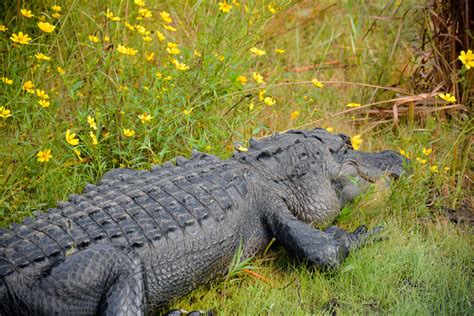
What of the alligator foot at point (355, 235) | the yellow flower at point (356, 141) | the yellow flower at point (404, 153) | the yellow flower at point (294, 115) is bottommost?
the alligator foot at point (355, 235)

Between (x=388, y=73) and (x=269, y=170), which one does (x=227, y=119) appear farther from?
(x=388, y=73)

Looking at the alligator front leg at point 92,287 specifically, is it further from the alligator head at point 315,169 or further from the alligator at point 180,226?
the alligator head at point 315,169

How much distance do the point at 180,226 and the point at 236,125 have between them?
56.5 inches

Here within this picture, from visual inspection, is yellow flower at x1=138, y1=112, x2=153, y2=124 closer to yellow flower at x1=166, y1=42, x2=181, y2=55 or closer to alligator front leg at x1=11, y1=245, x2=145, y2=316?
yellow flower at x1=166, y1=42, x2=181, y2=55

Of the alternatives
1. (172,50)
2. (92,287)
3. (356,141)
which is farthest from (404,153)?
(92,287)

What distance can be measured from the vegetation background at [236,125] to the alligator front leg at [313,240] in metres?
0.08

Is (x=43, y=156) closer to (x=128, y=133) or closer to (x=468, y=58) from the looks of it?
(x=128, y=133)

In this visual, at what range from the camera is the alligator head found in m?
3.85

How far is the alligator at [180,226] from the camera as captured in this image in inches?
103

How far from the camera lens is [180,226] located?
307cm

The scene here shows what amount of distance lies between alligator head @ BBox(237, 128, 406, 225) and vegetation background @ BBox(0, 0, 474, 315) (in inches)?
5.4

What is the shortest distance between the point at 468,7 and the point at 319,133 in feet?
Answer: 5.48

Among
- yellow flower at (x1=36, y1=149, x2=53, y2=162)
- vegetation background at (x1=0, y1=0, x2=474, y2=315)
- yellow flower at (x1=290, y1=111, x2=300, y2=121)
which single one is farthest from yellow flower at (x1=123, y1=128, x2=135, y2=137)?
yellow flower at (x1=290, y1=111, x2=300, y2=121)

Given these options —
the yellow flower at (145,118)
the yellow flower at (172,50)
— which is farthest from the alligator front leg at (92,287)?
the yellow flower at (172,50)
